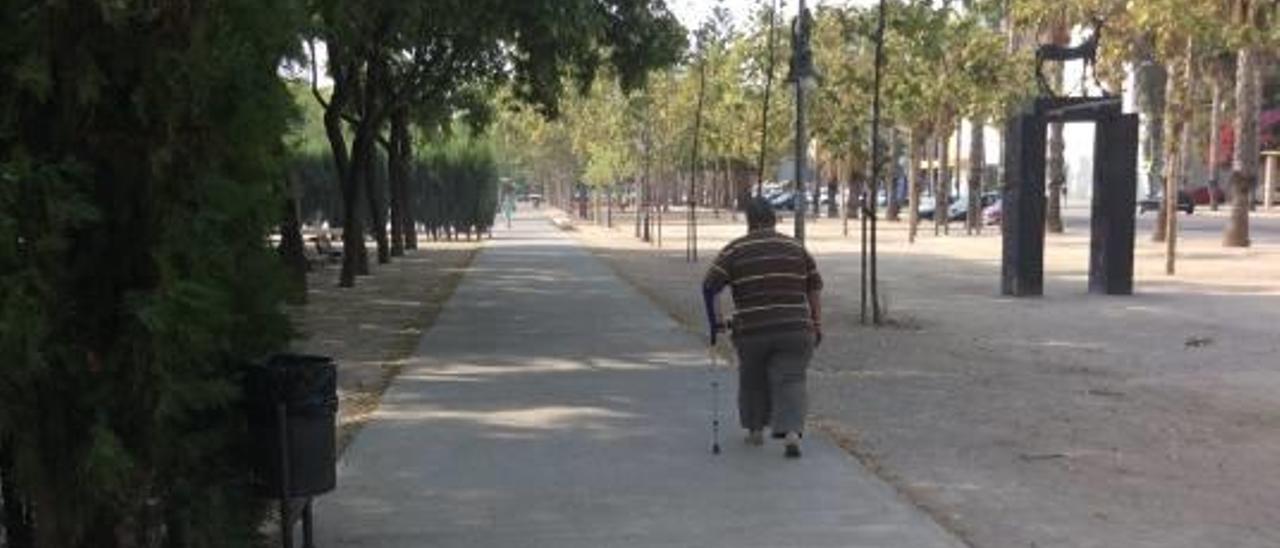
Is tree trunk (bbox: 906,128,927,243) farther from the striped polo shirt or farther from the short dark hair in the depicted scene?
the striped polo shirt

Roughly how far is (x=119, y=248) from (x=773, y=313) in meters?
4.63

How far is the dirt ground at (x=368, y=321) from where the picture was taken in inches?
444

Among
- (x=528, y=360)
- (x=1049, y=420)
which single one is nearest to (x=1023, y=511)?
Result: (x=1049, y=420)

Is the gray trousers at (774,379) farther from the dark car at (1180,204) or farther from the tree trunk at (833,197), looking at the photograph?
the tree trunk at (833,197)

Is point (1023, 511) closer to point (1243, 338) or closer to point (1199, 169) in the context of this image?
point (1243, 338)

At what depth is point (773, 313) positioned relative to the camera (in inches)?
348

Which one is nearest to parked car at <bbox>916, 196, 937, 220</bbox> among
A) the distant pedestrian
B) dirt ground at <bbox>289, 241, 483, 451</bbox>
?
the distant pedestrian

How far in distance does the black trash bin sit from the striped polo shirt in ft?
11.4

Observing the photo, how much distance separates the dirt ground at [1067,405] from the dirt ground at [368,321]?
3.28 m

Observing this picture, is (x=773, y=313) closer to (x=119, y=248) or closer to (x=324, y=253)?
(x=119, y=248)

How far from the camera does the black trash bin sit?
5.65 m

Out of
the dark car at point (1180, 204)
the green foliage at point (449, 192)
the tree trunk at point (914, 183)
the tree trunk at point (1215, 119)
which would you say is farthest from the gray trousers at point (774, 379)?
the dark car at point (1180, 204)

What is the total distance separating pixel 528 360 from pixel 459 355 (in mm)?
829

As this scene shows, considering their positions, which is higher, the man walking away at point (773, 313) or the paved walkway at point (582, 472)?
the man walking away at point (773, 313)
